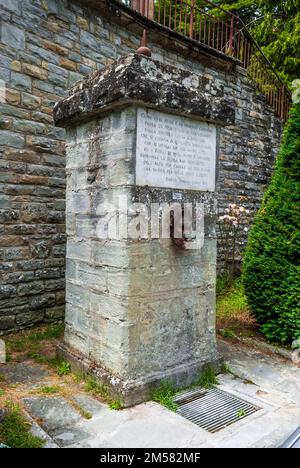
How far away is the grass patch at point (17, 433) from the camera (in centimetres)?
215

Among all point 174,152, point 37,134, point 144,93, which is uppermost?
point 37,134

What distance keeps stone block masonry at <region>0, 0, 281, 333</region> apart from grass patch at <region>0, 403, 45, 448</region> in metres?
1.98

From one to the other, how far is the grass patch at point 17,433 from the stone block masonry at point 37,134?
1984mm

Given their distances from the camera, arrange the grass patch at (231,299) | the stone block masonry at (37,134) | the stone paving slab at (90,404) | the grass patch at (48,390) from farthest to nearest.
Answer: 1. the grass patch at (231,299)
2. the stone block masonry at (37,134)
3. the grass patch at (48,390)
4. the stone paving slab at (90,404)

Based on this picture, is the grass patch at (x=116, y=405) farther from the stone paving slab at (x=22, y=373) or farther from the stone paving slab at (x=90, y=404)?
the stone paving slab at (x=22, y=373)

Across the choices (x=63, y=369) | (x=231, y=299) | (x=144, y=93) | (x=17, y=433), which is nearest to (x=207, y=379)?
(x=63, y=369)

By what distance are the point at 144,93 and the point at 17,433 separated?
7.61ft

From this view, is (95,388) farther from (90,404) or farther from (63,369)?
(63,369)

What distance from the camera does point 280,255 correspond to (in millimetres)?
3926

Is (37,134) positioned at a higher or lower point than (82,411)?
higher

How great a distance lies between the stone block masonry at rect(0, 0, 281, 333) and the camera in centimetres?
430

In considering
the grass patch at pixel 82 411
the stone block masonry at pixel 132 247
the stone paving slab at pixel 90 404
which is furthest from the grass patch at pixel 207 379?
the grass patch at pixel 82 411

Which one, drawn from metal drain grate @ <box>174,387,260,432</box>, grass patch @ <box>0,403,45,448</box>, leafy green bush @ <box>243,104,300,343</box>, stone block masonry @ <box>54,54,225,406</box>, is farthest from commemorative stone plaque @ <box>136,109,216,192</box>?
grass patch @ <box>0,403,45,448</box>

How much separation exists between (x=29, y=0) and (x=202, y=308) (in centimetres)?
414
